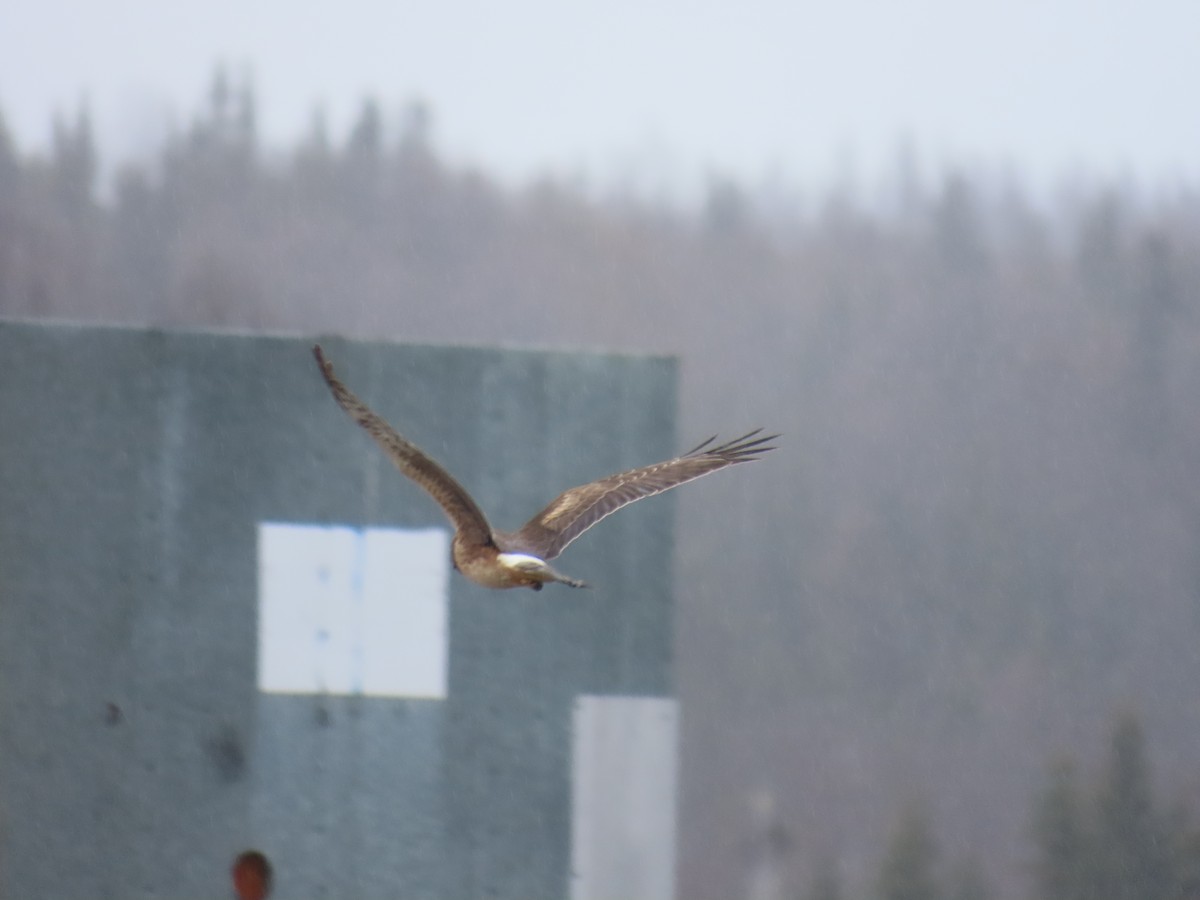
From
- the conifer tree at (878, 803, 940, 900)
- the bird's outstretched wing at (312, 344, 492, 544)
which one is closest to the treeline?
the conifer tree at (878, 803, 940, 900)

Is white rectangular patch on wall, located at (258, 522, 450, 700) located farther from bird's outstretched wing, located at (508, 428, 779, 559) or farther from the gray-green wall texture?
bird's outstretched wing, located at (508, 428, 779, 559)

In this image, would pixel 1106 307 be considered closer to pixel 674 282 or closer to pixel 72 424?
pixel 674 282

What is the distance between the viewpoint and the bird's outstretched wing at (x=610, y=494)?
5.02 meters

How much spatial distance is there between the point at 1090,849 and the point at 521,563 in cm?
1875

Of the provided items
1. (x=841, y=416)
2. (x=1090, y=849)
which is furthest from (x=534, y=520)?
(x=841, y=416)

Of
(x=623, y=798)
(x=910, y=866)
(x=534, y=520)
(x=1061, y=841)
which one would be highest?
(x=534, y=520)

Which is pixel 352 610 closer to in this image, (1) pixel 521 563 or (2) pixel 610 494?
(2) pixel 610 494

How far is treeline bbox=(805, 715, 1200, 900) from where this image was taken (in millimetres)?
20469

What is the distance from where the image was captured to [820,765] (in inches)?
1147

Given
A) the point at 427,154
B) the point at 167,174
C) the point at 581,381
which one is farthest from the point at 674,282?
the point at 581,381

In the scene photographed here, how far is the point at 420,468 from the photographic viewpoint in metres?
4.30

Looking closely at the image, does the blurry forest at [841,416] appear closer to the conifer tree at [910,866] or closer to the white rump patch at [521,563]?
the conifer tree at [910,866]

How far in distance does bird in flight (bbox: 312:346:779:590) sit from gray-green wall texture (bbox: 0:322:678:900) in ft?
3.93

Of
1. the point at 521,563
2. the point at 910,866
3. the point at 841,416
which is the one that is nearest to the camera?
the point at 521,563
